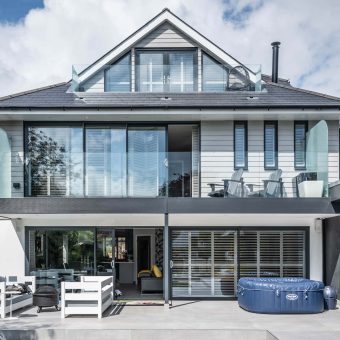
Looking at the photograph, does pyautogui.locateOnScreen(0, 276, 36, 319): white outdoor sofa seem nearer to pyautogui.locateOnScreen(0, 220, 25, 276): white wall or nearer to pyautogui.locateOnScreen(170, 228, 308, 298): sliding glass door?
pyautogui.locateOnScreen(0, 220, 25, 276): white wall

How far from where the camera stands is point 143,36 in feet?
55.8

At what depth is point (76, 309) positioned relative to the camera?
11.6 m

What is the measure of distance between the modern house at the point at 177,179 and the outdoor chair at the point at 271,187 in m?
0.04

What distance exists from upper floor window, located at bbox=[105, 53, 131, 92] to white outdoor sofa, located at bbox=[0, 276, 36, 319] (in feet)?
22.7

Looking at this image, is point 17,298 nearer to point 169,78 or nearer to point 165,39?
point 169,78

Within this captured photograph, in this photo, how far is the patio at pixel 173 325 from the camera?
10000mm

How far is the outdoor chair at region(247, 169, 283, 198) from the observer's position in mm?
13508

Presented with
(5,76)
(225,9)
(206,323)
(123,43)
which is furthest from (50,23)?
(5,76)

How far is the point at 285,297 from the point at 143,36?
1007 centimetres

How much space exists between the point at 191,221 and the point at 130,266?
5374 mm

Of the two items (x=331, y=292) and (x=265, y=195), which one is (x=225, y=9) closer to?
(x=265, y=195)

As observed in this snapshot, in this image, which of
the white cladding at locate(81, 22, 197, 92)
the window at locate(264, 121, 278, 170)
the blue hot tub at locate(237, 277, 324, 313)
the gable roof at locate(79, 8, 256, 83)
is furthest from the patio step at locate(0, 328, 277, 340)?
the white cladding at locate(81, 22, 197, 92)

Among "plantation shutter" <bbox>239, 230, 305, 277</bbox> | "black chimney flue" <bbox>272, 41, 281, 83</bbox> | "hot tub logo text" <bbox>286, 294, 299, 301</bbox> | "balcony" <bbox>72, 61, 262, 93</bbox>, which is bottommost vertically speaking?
"hot tub logo text" <bbox>286, 294, 299, 301</bbox>

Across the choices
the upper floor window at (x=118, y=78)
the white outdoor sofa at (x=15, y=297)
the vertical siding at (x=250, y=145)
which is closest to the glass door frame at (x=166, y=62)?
the upper floor window at (x=118, y=78)
